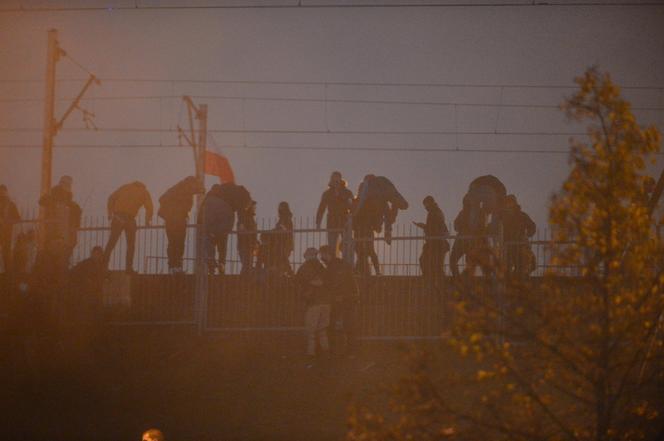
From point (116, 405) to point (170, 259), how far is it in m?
4.36

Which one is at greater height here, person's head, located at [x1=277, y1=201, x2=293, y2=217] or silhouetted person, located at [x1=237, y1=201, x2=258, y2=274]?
person's head, located at [x1=277, y1=201, x2=293, y2=217]

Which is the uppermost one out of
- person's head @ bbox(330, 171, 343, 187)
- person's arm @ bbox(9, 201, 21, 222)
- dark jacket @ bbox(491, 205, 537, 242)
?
person's head @ bbox(330, 171, 343, 187)

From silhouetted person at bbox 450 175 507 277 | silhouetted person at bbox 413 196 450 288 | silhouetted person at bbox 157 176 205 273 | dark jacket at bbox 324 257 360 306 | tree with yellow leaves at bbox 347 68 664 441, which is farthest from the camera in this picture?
silhouetted person at bbox 157 176 205 273

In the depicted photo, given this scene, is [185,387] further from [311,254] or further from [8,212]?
[8,212]

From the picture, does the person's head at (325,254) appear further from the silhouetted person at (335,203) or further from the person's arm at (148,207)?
the person's arm at (148,207)

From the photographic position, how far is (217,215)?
688 inches

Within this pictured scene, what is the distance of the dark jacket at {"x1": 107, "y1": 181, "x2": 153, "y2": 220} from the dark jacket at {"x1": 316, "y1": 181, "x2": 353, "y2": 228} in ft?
9.98

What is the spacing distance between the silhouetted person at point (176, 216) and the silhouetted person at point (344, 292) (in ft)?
9.65

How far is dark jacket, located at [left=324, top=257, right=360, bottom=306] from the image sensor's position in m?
15.0

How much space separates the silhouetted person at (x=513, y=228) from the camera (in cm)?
1509

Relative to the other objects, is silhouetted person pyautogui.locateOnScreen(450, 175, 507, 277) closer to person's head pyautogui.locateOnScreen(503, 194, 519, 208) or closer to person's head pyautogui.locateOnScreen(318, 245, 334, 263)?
person's head pyautogui.locateOnScreen(503, 194, 519, 208)

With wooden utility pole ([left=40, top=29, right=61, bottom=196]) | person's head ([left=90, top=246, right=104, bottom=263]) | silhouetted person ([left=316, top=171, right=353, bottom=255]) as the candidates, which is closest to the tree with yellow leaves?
person's head ([left=90, top=246, right=104, bottom=263])

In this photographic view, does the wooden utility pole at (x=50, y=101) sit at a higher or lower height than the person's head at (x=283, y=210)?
higher

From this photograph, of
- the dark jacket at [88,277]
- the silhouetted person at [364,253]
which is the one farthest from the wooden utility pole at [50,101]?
the silhouetted person at [364,253]
